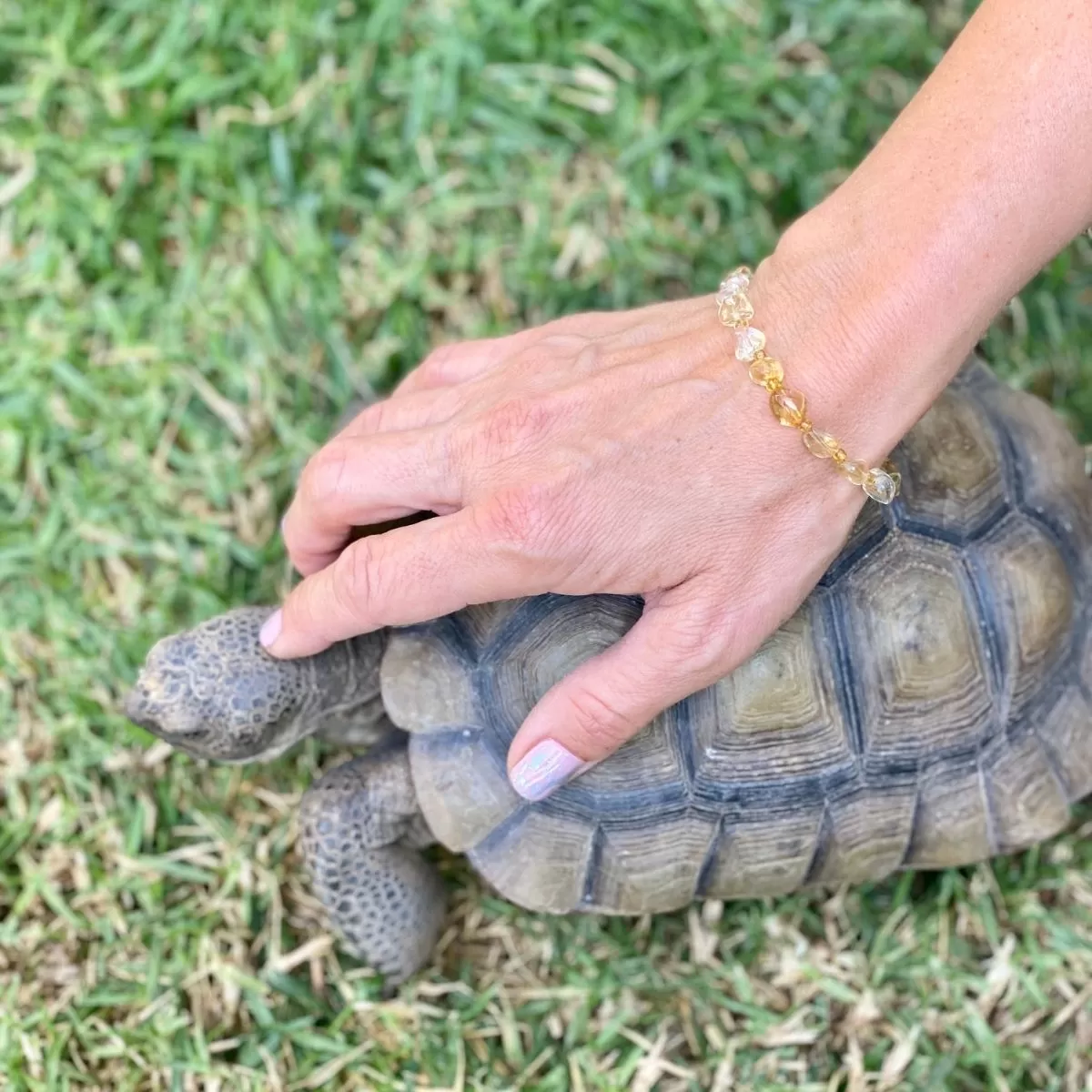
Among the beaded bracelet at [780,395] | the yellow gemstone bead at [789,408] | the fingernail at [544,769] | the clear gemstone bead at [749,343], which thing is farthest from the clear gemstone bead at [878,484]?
the fingernail at [544,769]

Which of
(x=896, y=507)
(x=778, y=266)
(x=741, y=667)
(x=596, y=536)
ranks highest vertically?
(x=778, y=266)

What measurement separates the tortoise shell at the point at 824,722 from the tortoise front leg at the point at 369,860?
0.18m

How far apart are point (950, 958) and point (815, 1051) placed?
1.18 feet

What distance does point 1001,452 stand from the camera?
2.12 meters

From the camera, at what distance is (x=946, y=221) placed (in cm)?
149

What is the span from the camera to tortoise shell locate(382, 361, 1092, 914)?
6.32 feet

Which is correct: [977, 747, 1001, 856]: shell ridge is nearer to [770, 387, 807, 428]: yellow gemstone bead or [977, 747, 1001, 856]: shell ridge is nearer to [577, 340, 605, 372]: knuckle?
[770, 387, 807, 428]: yellow gemstone bead

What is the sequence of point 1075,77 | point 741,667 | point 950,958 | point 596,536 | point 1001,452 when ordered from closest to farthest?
point 1075,77 → point 596,536 → point 741,667 → point 1001,452 → point 950,958

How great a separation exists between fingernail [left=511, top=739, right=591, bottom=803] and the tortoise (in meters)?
0.15

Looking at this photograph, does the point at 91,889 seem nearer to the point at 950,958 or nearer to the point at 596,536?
the point at 596,536

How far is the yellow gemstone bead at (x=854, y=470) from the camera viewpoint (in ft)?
5.16

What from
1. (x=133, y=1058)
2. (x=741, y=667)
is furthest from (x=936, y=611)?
(x=133, y=1058)

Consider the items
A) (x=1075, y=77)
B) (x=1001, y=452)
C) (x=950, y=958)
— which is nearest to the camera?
(x=1075, y=77)

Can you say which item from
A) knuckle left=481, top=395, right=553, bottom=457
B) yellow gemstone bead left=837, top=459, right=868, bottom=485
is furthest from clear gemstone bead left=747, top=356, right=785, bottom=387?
knuckle left=481, top=395, right=553, bottom=457
